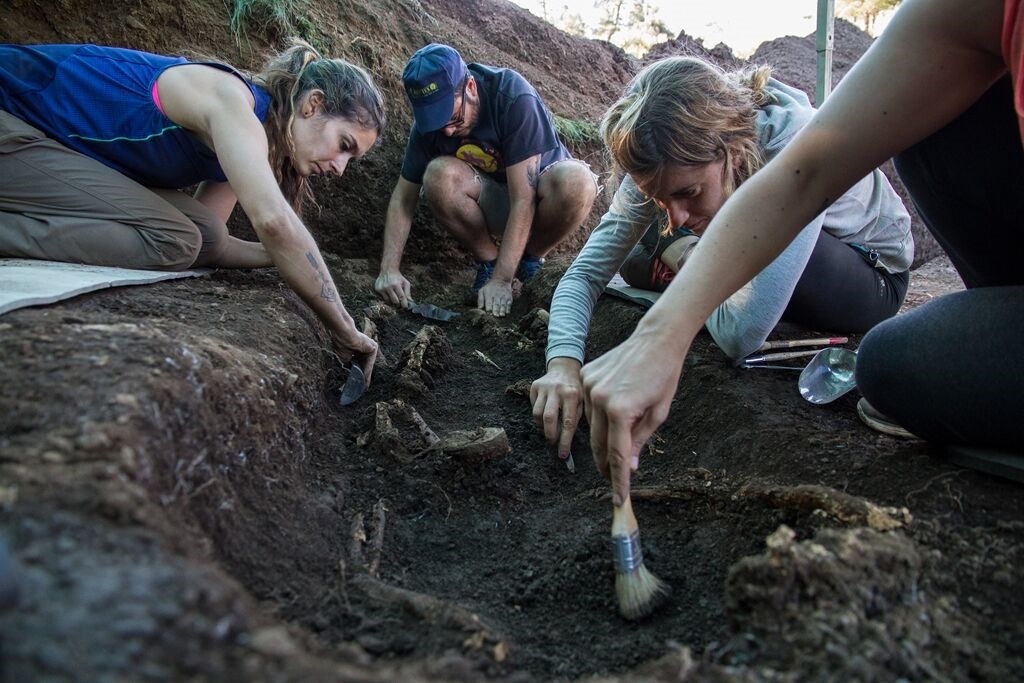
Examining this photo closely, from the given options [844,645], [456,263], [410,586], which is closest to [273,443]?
[410,586]

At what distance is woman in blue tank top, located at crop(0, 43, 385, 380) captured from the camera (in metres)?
2.30

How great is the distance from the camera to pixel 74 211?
8.13 ft

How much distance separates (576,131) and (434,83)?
7.39 ft

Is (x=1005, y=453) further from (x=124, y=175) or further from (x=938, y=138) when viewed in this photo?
(x=124, y=175)

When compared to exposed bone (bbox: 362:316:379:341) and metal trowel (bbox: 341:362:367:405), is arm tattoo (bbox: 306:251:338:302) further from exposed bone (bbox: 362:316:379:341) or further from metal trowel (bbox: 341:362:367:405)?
exposed bone (bbox: 362:316:379:341)

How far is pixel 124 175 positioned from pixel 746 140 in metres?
2.41

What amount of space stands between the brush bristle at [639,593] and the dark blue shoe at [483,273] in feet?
9.04

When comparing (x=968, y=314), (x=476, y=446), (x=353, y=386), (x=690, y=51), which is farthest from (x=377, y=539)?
(x=690, y=51)

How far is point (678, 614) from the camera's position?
1286 millimetres

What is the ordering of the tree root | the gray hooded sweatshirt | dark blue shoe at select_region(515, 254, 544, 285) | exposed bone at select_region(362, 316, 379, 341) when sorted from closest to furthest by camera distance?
1. the tree root
2. the gray hooded sweatshirt
3. exposed bone at select_region(362, 316, 379, 341)
4. dark blue shoe at select_region(515, 254, 544, 285)

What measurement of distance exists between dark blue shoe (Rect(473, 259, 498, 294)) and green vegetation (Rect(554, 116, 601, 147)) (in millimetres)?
1750

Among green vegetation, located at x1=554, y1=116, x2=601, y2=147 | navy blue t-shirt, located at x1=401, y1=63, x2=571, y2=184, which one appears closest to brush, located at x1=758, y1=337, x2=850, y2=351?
navy blue t-shirt, located at x1=401, y1=63, x2=571, y2=184

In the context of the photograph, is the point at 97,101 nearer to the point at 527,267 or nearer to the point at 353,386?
the point at 353,386

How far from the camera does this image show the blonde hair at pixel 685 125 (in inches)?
77.9
